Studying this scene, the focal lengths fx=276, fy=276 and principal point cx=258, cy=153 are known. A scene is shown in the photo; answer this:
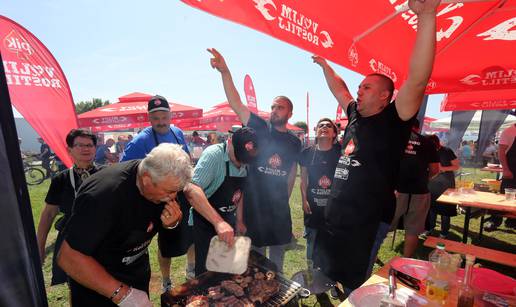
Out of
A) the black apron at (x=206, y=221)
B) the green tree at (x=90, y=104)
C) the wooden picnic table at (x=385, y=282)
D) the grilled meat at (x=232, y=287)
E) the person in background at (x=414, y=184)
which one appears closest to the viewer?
the wooden picnic table at (x=385, y=282)

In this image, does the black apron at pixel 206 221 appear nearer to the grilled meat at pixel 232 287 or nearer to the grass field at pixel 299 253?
the grilled meat at pixel 232 287

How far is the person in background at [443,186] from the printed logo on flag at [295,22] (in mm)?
4674

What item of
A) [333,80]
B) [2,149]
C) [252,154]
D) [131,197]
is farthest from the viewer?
[333,80]

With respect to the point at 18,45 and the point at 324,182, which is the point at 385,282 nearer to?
the point at 324,182

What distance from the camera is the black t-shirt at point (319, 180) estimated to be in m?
3.95

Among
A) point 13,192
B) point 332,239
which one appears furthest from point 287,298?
point 13,192

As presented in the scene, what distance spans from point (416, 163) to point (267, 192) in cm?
254

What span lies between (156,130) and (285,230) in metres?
2.35

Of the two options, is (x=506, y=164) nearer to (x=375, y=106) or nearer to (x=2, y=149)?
(x=375, y=106)

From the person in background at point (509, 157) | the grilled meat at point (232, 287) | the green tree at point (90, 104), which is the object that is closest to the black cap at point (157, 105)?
the grilled meat at point (232, 287)

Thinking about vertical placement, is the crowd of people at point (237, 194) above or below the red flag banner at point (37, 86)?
below

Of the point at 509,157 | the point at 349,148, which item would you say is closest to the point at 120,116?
the point at 349,148

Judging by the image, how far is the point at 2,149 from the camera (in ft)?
3.07

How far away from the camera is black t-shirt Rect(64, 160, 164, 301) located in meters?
1.59
